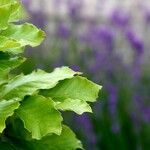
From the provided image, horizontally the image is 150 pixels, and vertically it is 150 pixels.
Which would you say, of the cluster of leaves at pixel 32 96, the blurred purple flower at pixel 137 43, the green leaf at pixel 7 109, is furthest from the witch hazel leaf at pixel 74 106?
the blurred purple flower at pixel 137 43

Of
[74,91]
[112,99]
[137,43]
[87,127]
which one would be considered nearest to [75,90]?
[74,91]

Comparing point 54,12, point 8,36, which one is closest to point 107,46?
point 54,12

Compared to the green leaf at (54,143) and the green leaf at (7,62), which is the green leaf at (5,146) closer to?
the green leaf at (54,143)

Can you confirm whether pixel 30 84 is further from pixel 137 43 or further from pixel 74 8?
pixel 74 8

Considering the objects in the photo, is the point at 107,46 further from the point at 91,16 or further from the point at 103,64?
the point at 91,16

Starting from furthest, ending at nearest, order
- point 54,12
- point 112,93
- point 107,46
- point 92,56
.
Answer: point 54,12, point 92,56, point 107,46, point 112,93

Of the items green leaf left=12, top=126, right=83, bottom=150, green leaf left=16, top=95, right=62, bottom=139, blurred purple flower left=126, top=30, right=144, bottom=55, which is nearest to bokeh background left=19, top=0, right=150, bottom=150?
blurred purple flower left=126, top=30, right=144, bottom=55

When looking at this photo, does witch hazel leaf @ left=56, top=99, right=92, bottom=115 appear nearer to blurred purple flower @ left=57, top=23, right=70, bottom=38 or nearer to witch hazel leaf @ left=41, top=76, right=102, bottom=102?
witch hazel leaf @ left=41, top=76, right=102, bottom=102

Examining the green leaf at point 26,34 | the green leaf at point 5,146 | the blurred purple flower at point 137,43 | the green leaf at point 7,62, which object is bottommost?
the blurred purple flower at point 137,43
